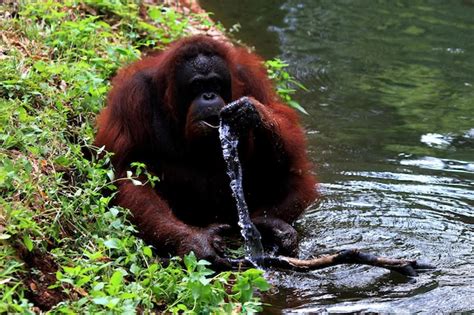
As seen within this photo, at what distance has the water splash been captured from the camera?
16.0 ft

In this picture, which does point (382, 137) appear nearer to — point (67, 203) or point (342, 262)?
point (342, 262)

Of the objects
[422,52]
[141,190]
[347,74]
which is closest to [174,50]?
[141,190]

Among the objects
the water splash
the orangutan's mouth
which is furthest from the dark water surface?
the orangutan's mouth

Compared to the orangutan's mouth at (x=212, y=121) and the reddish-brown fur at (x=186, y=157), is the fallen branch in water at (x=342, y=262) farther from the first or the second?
the orangutan's mouth at (x=212, y=121)

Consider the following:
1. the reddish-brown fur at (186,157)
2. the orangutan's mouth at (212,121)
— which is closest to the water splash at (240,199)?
the orangutan's mouth at (212,121)

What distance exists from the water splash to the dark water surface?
0.24 meters

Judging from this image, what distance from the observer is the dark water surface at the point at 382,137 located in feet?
15.1

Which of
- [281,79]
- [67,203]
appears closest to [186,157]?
[67,203]

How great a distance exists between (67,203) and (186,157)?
1.10 metres

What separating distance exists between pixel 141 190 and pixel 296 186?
107 cm

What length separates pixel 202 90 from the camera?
5047 millimetres

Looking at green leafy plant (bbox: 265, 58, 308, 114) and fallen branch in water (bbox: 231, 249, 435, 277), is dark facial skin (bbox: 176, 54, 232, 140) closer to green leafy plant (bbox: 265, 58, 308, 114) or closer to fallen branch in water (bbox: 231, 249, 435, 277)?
fallen branch in water (bbox: 231, 249, 435, 277)

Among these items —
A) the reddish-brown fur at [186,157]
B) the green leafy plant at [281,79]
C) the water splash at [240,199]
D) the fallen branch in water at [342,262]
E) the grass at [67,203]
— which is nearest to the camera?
the grass at [67,203]

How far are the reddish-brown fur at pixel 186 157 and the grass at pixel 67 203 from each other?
0.56 ft
